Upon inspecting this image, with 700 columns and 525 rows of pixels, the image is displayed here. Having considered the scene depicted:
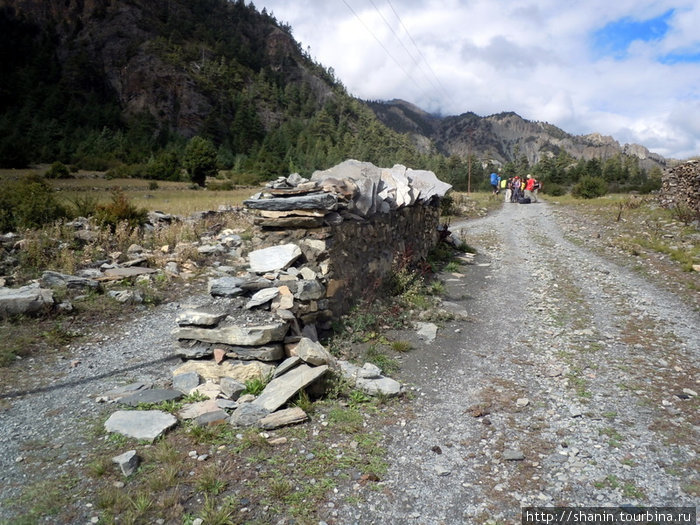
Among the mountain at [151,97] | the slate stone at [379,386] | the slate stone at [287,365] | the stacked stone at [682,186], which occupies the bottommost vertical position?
the slate stone at [379,386]

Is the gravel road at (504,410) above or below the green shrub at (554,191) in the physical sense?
below

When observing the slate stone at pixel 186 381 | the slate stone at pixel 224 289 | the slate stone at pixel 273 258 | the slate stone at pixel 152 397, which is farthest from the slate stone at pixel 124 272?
the slate stone at pixel 152 397

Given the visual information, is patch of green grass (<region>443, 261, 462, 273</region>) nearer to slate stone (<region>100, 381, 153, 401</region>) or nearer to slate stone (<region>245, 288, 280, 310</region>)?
slate stone (<region>245, 288, 280, 310</region>)

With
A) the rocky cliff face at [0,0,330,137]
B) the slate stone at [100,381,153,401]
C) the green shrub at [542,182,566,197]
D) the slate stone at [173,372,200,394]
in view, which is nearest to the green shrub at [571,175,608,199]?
the green shrub at [542,182,566,197]

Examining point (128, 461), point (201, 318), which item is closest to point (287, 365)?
point (201, 318)

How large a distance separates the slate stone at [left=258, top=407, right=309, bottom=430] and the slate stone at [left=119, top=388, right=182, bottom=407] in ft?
3.47

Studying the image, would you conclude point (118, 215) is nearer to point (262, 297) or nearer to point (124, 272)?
point (124, 272)

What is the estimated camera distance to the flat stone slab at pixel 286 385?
4.02 meters

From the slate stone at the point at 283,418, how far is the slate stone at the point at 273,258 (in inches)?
97.4

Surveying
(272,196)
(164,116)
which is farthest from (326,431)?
(164,116)

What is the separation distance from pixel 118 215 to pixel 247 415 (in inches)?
432

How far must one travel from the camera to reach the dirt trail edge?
3.03 meters

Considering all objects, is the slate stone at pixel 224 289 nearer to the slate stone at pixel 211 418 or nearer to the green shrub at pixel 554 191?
the slate stone at pixel 211 418

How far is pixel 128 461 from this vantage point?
10.1 feet
